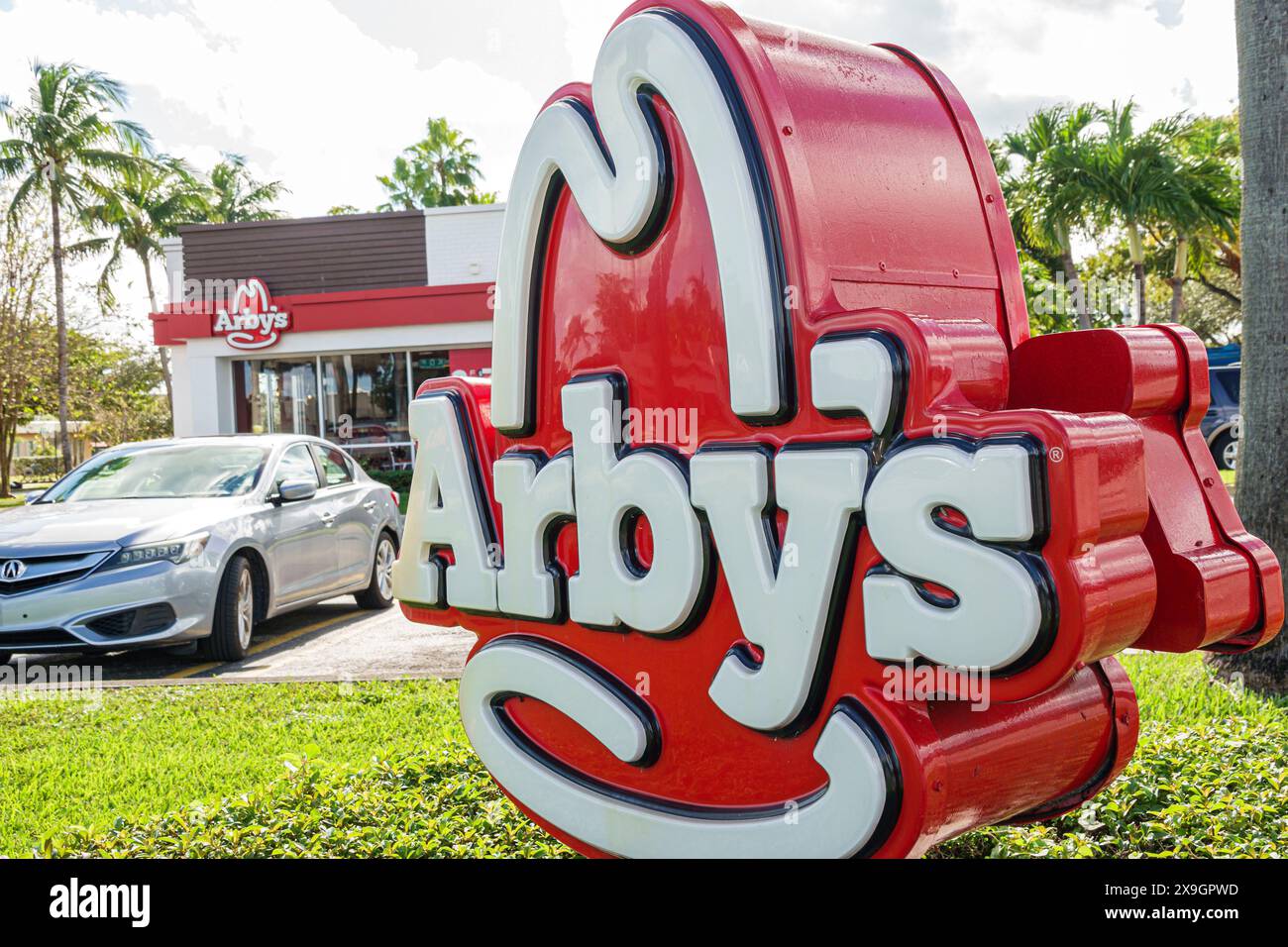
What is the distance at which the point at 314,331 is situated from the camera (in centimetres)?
1973

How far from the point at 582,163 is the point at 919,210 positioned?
87 cm

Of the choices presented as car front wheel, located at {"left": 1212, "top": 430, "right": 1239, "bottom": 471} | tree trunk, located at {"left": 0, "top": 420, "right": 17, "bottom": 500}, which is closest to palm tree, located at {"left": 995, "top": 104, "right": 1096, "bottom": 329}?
car front wheel, located at {"left": 1212, "top": 430, "right": 1239, "bottom": 471}

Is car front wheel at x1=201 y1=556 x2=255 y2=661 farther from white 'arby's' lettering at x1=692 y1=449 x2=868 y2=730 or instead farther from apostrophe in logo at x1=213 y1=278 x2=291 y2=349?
apostrophe in logo at x1=213 y1=278 x2=291 y2=349

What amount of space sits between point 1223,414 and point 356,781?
17.8 m

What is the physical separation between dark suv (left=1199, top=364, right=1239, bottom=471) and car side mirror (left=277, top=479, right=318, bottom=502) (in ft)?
48.5

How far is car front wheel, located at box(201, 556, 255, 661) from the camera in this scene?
7.06 metres

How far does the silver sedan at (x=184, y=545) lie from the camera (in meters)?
6.59

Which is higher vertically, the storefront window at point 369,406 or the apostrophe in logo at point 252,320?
the apostrophe in logo at point 252,320

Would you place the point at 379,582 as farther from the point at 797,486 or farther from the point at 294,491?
the point at 797,486

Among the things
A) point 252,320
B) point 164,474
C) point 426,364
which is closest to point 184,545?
point 164,474

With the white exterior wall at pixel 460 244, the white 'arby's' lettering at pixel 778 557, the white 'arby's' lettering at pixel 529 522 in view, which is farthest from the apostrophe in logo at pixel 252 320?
the white 'arby's' lettering at pixel 778 557

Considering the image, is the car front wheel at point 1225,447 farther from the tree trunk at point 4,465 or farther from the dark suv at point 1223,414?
the tree trunk at point 4,465

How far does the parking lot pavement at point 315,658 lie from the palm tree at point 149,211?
22.5 meters

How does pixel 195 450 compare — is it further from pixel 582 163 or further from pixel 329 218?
pixel 329 218
